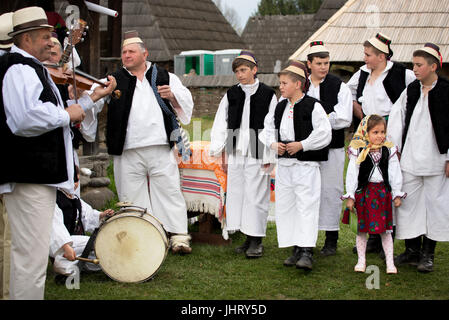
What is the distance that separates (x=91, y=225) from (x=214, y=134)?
158 cm

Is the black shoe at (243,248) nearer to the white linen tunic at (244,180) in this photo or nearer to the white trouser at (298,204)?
the white linen tunic at (244,180)

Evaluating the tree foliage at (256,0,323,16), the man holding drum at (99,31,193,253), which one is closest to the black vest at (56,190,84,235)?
the man holding drum at (99,31,193,253)

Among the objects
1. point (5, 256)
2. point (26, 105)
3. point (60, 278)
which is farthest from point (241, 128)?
point (26, 105)

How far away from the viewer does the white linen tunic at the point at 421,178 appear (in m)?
5.46

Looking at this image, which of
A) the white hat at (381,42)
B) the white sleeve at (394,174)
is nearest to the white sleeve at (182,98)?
the white hat at (381,42)

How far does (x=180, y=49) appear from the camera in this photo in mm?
20406

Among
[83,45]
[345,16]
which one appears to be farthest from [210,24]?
[83,45]

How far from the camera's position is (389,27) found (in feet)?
42.3

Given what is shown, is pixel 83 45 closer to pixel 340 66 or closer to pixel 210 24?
pixel 340 66

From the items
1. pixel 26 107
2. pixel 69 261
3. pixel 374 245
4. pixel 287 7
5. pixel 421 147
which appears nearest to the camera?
pixel 26 107

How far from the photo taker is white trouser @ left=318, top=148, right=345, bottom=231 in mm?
6129

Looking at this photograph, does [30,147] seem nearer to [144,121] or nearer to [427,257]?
[144,121]

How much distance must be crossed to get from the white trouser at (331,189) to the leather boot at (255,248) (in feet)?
1.99

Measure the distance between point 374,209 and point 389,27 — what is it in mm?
8322
